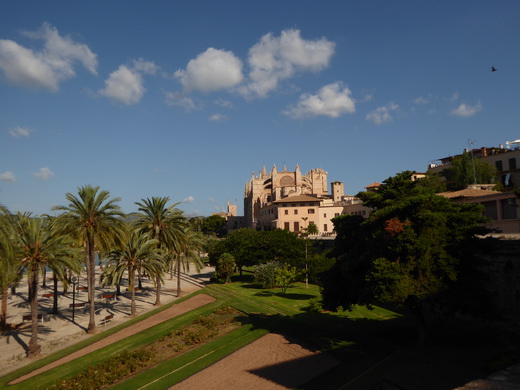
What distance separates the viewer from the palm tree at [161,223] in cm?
3991

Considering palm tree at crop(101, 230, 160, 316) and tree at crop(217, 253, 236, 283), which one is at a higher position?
palm tree at crop(101, 230, 160, 316)

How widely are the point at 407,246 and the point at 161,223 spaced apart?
3015cm

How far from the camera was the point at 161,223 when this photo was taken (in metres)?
40.6

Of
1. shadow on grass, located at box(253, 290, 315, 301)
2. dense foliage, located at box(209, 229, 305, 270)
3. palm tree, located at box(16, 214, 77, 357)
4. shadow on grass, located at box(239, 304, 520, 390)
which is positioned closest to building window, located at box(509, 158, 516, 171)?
dense foliage, located at box(209, 229, 305, 270)

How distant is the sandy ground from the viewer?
28703 mm

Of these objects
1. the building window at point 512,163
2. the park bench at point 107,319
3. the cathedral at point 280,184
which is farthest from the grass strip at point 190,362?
the cathedral at point 280,184

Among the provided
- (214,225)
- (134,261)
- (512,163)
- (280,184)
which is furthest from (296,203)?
(134,261)

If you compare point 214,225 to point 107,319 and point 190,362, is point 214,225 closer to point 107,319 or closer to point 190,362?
point 107,319

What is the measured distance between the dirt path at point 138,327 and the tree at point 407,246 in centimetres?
1944

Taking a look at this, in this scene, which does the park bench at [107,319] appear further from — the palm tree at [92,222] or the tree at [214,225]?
the tree at [214,225]

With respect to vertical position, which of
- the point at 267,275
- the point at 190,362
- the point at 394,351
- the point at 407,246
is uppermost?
the point at 407,246

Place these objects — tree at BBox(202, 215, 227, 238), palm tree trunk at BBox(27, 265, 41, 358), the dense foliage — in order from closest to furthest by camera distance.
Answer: palm tree trunk at BBox(27, 265, 41, 358)
the dense foliage
tree at BBox(202, 215, 227, 238)

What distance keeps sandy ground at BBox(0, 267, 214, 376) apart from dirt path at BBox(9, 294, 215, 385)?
10.0 feet

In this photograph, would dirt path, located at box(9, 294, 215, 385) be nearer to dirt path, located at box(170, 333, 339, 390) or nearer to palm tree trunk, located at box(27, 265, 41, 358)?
palm tree trunk, located at box(27, 265, 41, 358)
